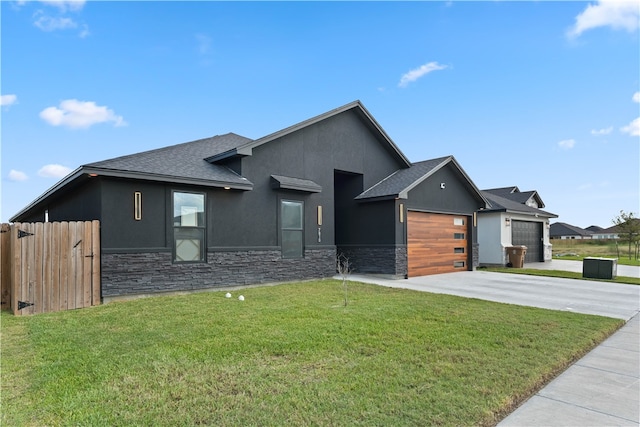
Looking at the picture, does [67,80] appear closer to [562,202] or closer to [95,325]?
[95,325]

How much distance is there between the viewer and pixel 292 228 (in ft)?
37.3

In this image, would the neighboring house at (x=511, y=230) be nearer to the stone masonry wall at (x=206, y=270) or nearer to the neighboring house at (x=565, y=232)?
the stone masonry wall at (x=206, y=270)

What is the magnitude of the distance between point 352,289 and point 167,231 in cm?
500

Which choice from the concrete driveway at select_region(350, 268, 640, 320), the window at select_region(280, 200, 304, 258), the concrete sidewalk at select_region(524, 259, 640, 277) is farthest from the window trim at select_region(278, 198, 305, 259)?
the concrete sidewalk at select_region(524, 259, 640, 277)

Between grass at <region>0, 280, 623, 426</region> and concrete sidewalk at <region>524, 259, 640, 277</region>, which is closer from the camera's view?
grass at <region>0, 280, 623, 426</region>

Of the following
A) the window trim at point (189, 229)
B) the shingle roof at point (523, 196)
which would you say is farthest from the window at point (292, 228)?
the shingle roof at point (523, 196)

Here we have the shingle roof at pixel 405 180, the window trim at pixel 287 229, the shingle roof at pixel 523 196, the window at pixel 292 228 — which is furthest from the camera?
the shingle roof at pixel 523 196

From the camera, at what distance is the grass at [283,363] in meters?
2.87

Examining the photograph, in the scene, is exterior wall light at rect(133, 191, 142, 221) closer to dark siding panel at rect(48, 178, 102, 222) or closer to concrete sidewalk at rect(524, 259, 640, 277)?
dark siding panel at rect(48, 178, 102, 222)

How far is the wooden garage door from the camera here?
13.0 m

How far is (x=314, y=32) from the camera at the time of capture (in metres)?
13.9

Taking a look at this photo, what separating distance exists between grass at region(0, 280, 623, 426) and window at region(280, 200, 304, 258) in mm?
4253

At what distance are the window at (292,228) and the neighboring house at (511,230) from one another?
9.80m

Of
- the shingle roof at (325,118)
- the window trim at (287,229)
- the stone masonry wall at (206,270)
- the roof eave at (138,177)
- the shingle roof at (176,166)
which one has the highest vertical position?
the shingle roof at (325,118)
